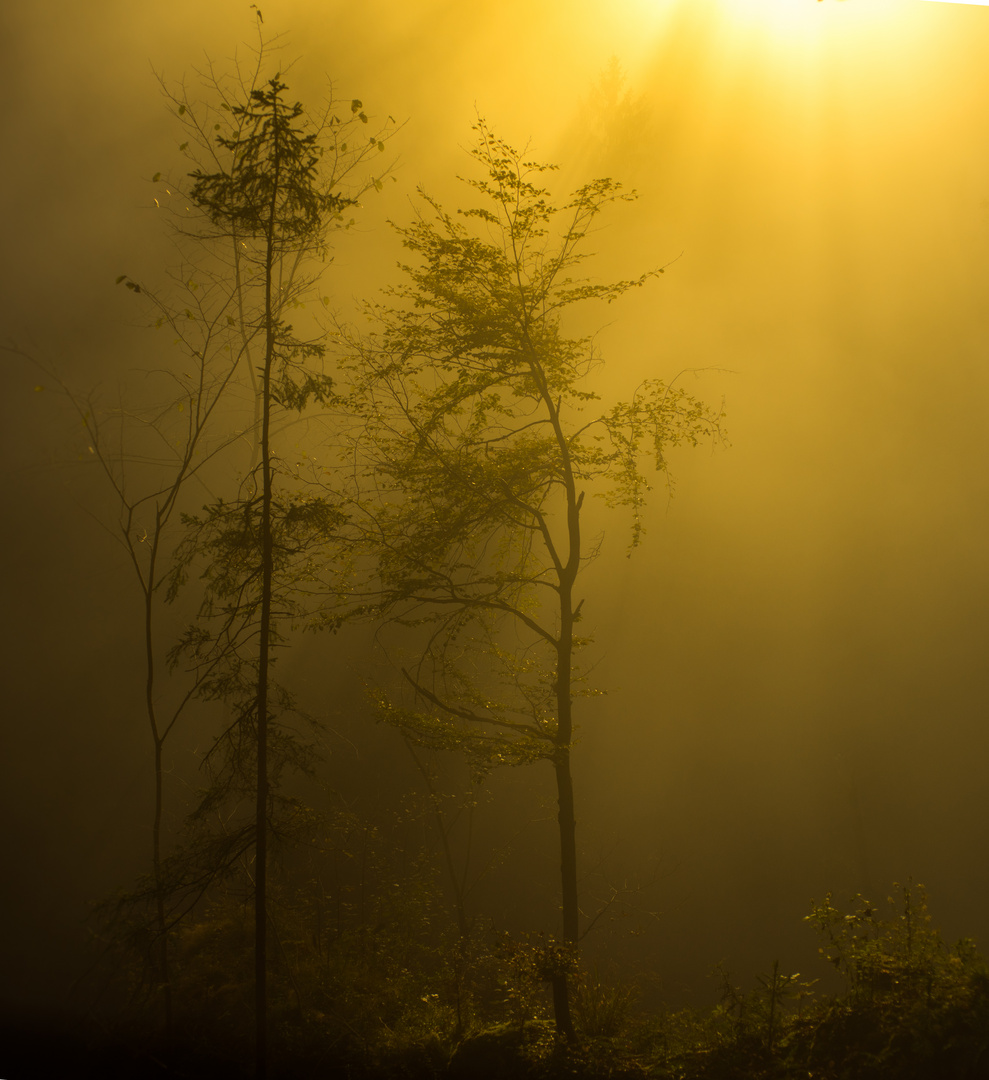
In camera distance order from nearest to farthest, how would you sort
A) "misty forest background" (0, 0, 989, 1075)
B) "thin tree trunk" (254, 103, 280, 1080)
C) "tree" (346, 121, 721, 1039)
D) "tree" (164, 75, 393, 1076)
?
"thin tree trunk" (254, 103, 280, 1080)
"tree" (164, 75, 393, 1076)
"tree" (346, 121, 721, 1039)
"misty forest background" (0, 0, 989, 1075)

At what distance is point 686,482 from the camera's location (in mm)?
18797

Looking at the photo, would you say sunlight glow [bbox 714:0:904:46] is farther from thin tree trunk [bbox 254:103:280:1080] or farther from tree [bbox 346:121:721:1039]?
thin tree trunk [bbox 254:103:280:1080]

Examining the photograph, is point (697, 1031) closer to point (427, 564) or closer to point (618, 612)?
point (427, 564)

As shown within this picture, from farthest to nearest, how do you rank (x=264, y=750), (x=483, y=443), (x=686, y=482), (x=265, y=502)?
1. (x=686, y=482)
2. (x=483, y=443)
3. (x=265, y=502)
4. (x=264, y=750)

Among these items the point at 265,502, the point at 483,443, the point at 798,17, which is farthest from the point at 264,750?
the point at 798,17

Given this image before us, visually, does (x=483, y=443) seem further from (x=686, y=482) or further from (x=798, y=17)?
(x=798, y=17)

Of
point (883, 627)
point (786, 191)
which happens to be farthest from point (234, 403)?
point (883, 627)

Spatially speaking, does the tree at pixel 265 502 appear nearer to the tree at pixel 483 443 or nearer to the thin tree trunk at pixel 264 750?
the thin tree trunk at pixel 264 750

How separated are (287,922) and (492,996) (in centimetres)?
299

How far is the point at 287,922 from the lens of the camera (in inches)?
334

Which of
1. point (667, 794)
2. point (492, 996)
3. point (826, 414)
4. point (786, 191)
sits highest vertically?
point (786, 191)

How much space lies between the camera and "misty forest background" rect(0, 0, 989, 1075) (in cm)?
1456

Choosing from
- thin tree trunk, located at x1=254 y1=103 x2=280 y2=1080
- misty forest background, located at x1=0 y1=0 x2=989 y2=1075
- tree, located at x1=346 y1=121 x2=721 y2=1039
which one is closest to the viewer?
thin tree trunk, located at x1=254 y1=103 x2=280 y2=1080

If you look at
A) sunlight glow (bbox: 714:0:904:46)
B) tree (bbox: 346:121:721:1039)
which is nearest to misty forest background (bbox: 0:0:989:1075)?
sunlight glow (bbox: 714:0:904:46)
